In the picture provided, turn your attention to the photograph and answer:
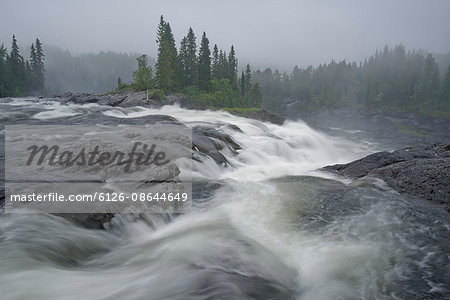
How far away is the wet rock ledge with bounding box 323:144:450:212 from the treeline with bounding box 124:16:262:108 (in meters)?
41.5

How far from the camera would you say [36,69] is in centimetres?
8912

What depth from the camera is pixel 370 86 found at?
12438 centimetres

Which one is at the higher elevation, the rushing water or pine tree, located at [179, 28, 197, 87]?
pine tree, located at [179, 28, 197, 87]

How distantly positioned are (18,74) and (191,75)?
49.6m

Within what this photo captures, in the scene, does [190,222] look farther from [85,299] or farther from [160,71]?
[160,71]

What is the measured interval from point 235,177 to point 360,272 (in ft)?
23.8

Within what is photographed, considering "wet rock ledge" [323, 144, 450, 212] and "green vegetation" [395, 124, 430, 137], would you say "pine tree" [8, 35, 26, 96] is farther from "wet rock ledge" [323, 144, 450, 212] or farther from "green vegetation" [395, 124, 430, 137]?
"green vegetation" [395, 124, 430, 137]

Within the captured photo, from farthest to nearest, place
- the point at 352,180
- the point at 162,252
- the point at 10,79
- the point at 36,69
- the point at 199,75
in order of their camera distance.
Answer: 1. the point at 36,69
2. the point at 10,79
3. the point at 199,75
4. the point at 352,180
5. the point at 162,252

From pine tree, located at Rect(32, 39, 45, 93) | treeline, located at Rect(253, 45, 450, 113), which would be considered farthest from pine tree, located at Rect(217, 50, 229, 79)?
pine tree, located at Rect(32, 39, 45, 93)

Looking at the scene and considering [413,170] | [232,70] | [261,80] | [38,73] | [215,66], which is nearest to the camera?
[413,170]

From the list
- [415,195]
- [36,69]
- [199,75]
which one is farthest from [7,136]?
[36,69]

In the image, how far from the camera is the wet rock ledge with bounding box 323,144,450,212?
8742mm

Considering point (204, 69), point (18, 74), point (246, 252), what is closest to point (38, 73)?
point (18, 74)

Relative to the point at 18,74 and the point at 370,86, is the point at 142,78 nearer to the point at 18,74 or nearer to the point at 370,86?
the point at 18,74
